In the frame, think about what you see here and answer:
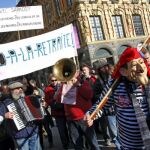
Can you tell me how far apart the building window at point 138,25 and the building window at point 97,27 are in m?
3.62

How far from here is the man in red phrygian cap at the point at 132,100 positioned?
322cm

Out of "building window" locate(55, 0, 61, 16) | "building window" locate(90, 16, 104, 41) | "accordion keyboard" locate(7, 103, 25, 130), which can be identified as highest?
"building window" locate(55, 0, 61, 16)

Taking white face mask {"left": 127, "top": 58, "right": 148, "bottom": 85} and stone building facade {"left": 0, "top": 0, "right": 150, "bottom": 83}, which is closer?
white face mask {"left": 127, "top": 58, "right": 148, "bottom": 85}

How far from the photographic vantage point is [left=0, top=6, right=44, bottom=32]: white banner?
446 inches

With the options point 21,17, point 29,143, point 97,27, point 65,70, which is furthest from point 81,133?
point 97,27

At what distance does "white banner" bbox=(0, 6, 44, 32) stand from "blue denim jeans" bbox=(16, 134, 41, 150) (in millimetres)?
5698

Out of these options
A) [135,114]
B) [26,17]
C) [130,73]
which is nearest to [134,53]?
[130,73]

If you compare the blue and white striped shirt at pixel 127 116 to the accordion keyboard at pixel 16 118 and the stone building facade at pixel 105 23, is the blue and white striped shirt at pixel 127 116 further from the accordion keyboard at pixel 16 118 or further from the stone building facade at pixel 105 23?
the stone building facade at pixel 105 23

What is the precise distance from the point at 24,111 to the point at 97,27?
25.5m

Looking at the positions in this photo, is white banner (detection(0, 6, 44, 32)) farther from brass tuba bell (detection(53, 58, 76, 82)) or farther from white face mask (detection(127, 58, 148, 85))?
white face mask (detection(127, 58, 148, 85))

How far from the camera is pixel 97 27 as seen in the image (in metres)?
30.9

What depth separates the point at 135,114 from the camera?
329 centimetres

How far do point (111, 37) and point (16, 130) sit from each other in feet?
84.6

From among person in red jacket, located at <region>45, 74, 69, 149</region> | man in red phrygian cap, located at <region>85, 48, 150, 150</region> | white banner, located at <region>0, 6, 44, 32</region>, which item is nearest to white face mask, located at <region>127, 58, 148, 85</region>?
man in red phrygian cap, located at <region>85, 48, 150, 150</region>
